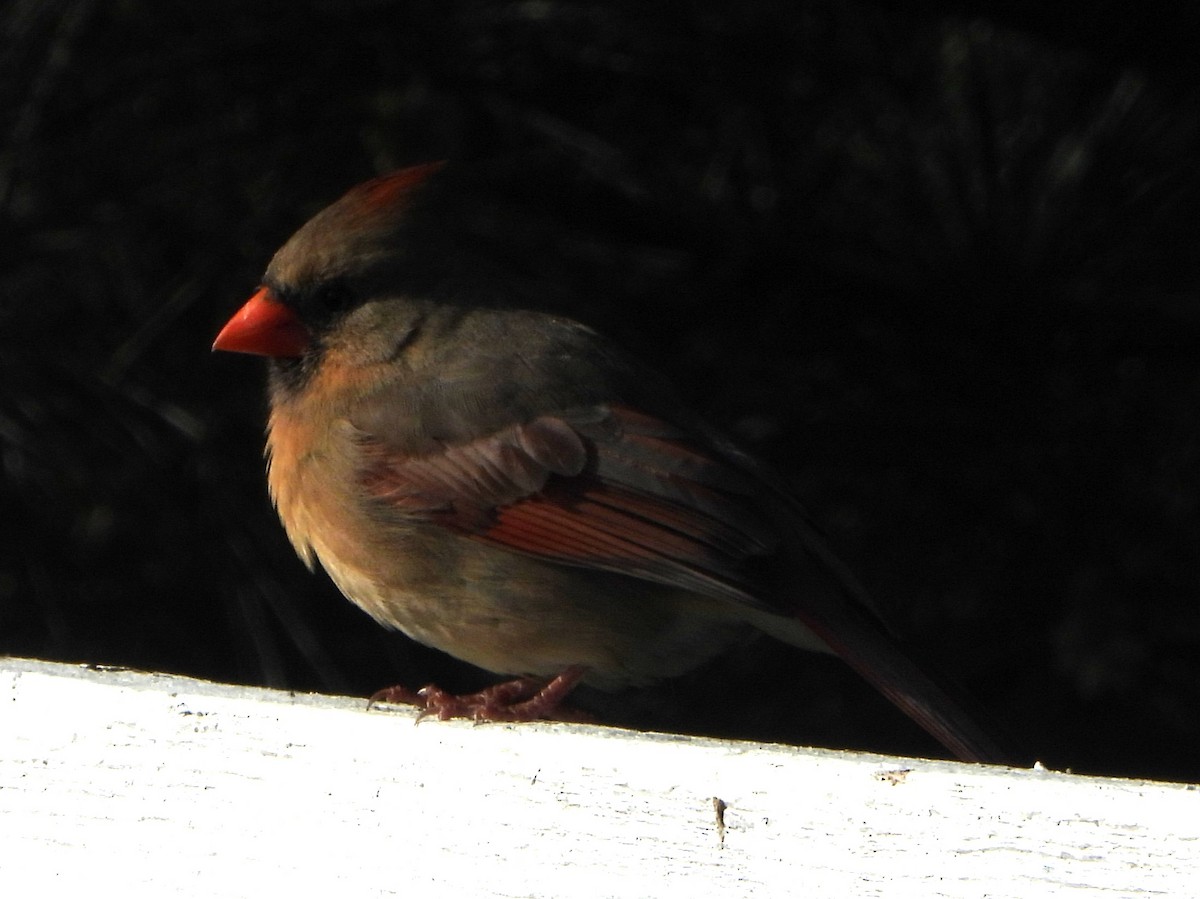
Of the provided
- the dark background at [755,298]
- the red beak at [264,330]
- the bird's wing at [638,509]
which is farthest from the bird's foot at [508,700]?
the red beak at [264,330]

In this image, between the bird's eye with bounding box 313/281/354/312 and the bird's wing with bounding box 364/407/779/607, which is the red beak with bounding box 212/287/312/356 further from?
the bird's wing with bounding box 364/407/779/607

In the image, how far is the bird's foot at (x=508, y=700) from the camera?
2.00 metres

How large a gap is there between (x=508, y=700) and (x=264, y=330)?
1.98ft

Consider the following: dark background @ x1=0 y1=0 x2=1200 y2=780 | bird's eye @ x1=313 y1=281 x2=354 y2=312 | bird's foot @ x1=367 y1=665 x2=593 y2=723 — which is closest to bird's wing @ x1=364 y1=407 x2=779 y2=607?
bird's foot @ x1=367 y1=665 x2=593 y2=723

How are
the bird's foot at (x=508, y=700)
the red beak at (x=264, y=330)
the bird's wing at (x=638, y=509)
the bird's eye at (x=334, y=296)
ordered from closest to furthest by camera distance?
the bird's foot at (x=508, y=700)
the bird's wing at (x=638, y=509)
the red beak at (x=264, y=330)
the bird's eye at (x=334, y=296)

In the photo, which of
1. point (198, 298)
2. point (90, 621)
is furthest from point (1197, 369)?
point (90, 621)

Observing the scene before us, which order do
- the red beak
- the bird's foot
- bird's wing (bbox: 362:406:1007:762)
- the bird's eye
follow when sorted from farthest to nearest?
1. the bird's eye
2. the red beak
3. bird's wing (bbox: 362:406:1007:762)
4. the bird's foot

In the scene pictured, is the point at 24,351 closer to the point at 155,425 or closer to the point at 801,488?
the point at 155,425

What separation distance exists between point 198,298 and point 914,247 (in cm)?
108

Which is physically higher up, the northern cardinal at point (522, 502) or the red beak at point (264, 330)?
the red beak at point (264, 330)

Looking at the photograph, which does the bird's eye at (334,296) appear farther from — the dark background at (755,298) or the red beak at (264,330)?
the dark background at (755,298)

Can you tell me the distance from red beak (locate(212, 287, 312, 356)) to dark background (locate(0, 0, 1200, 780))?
21 cm

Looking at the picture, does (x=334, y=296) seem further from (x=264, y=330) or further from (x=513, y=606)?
(x=513, y=606)

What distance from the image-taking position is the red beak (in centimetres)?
243
